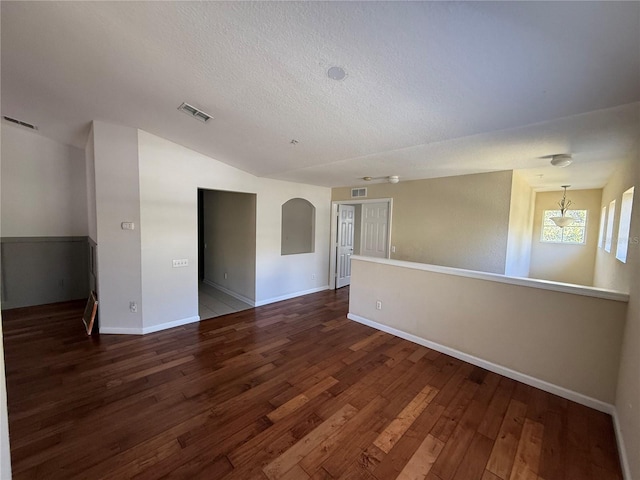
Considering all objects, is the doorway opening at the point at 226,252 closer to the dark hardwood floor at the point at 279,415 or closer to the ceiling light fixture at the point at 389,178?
the dark hardwood floor at the point at 279,415

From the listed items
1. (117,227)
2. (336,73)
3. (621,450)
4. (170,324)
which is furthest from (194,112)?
(621,450)

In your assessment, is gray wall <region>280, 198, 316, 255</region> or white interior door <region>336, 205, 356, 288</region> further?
white interior door <region>336, 205, 356, 288</region>

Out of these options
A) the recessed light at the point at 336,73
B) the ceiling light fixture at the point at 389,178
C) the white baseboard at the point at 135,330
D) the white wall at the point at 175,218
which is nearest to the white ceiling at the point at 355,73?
the recessed light at the point at 336,73

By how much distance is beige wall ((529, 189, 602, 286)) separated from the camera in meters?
5.50

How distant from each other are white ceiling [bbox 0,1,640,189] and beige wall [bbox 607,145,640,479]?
1005 mm

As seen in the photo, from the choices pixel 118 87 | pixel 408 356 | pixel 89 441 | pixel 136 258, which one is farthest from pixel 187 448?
pixel 118 87

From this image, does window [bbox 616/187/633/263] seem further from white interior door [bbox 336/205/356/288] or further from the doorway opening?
the doorway opening

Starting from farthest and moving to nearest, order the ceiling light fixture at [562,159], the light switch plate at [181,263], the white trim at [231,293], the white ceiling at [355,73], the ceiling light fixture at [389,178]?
the white trim at [231,293]
the ceiling light fixture at [389,178]
the light switch plate at [181,263]
the ceiling light fixture at [562,159]
the white ceiling at [355,73]

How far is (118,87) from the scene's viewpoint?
7.93 ft

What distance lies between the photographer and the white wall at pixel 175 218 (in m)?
3.56

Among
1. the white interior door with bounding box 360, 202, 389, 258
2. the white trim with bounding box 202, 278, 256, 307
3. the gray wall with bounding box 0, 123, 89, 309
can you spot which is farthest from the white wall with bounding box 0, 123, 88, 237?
the white interior door with bounding box 360, 202, 389, 258

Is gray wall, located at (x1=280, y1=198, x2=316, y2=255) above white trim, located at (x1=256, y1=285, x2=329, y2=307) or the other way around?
above

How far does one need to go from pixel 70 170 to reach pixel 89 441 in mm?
5163

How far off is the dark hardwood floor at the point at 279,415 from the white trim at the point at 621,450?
5cm
